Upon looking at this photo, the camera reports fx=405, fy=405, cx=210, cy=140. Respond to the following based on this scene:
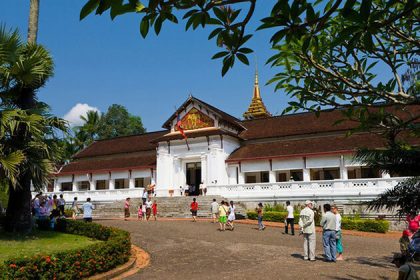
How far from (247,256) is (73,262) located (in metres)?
5.10

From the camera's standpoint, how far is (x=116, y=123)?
55.9 metres

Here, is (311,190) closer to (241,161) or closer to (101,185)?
(241,161)

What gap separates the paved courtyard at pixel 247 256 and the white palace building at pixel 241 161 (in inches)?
349

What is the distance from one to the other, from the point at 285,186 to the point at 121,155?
60.6ft

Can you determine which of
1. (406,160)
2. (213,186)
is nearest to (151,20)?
(406,160)

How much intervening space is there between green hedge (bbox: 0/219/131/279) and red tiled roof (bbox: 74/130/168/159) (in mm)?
26062

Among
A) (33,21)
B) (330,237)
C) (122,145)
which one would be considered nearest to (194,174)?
(122,145)

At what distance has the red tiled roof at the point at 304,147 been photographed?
2627cm

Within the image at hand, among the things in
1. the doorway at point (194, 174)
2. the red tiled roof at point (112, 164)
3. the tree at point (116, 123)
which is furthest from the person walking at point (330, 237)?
the tree at point (116, 123)

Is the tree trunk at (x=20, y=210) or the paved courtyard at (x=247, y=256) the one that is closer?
the paved courtyard at (x=247, y=256)

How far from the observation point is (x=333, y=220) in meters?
11.0

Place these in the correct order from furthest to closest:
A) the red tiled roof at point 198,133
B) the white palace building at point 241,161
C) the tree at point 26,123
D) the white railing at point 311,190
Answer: the red tiled roof at point 198,133 < the white palace building at point 241,161 < the white railing at point 311,190 < the tree at point 26,123

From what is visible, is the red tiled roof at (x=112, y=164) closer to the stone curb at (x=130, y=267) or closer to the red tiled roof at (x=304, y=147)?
the red tiled roof at (x=304, y=147)

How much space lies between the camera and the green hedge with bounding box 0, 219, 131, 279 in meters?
7.66
